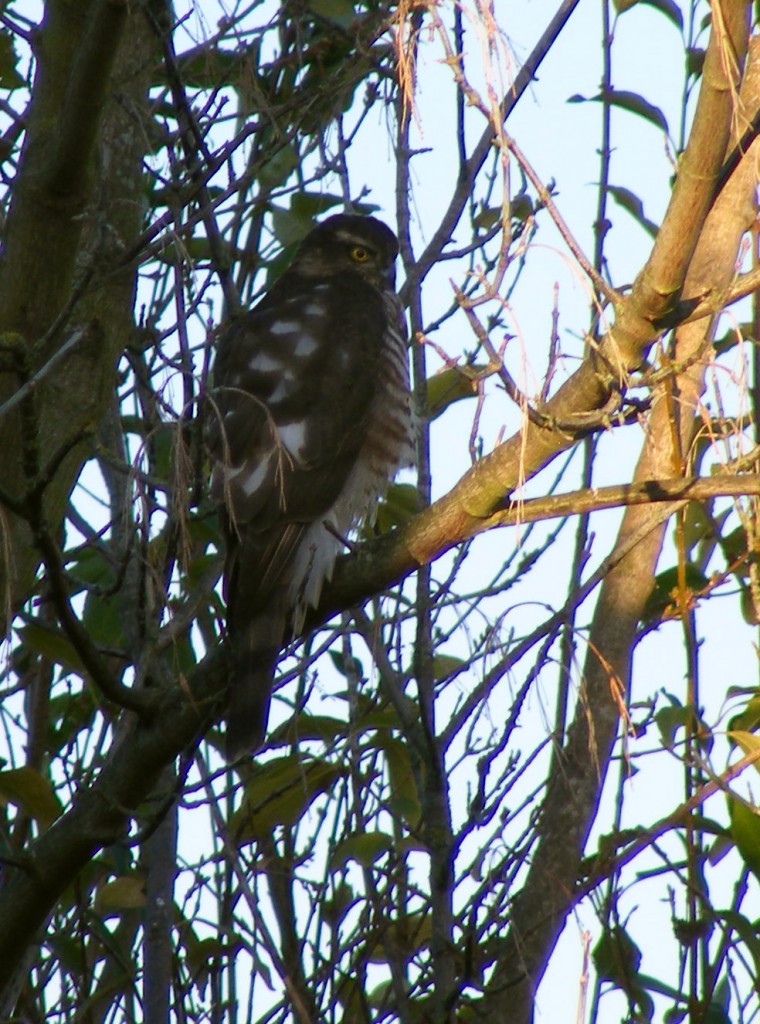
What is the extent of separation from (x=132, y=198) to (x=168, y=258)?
2.45ft

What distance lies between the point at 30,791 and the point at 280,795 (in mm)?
629

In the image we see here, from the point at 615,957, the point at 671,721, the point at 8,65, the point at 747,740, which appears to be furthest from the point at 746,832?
the point at 8,65

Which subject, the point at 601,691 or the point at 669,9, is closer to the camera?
the point at 601,691

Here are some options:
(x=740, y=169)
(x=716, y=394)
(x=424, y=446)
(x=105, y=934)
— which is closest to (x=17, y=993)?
(x=105, y=934)

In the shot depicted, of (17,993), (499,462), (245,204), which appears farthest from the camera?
(245,204)

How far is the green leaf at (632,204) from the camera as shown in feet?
12.0

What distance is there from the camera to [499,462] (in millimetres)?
2480

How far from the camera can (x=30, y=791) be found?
123 inches

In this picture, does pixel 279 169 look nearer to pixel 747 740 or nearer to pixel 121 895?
pixel 121 895

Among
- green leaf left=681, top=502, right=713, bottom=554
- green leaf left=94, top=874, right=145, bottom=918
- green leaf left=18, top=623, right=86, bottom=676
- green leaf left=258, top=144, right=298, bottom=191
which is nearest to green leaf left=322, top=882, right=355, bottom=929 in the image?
green leaf left=94, top=874, right=145, bottom=918

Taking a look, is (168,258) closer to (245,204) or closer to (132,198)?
(245,204)

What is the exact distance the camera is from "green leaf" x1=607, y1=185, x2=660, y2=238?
3658mm

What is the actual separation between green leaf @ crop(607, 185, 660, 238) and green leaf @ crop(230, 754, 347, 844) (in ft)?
5.06

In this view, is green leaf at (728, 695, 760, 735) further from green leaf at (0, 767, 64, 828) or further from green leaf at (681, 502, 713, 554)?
green leaf at (0, 767, 64, 828)
